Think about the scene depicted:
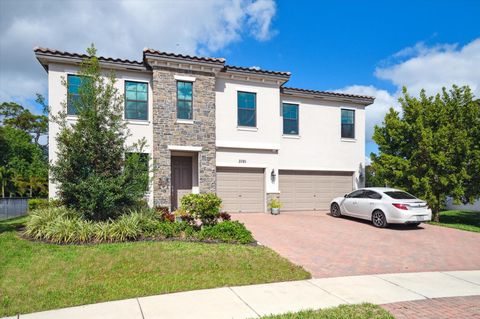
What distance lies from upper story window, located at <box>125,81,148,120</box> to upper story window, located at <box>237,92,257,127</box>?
14.8 ft

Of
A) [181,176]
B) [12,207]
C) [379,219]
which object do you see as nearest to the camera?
[379,219]

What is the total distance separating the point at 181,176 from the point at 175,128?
8.20ft

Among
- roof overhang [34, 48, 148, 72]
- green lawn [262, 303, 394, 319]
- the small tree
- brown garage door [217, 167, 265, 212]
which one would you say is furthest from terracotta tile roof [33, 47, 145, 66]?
green lawn [262, 303, 394, 319]

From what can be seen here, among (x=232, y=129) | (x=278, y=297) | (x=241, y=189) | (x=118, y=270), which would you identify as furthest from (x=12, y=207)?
(x=278, y=297)

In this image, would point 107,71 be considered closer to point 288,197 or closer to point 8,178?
point 288,197

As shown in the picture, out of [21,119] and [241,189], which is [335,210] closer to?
[241,189]

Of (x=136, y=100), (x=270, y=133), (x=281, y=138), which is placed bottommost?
(x=281, y=138)

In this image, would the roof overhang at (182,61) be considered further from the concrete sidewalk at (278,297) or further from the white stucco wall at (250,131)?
the concrete sidewalk at (278,297)

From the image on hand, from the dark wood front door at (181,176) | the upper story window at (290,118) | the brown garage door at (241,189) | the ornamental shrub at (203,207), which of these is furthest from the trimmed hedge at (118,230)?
the upper story window at (290,118)

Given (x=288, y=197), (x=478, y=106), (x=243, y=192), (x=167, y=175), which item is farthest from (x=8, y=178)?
(x=478, y=106)

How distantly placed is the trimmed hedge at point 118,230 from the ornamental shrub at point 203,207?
40 centimetres

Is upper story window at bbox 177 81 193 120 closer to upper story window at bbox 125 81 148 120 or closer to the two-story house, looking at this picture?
the two-story house

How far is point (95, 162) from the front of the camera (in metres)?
9.95

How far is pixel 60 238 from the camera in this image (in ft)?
28.2
